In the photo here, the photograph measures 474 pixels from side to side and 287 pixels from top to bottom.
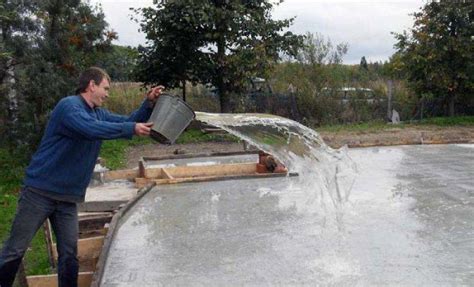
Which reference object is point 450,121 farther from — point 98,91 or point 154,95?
point 98,91

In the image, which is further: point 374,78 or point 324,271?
point 374,78

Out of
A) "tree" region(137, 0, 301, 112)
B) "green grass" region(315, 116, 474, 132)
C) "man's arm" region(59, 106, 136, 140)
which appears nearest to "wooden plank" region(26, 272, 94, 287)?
"man's arm" region(59, 106, 136, 140)

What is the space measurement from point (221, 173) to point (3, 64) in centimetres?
407

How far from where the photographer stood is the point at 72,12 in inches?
367

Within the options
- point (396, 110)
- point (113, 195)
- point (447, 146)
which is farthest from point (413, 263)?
point (396, 110)

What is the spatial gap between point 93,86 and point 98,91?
1.5 inches

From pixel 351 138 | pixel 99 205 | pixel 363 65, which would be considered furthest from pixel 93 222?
pixel 363 65

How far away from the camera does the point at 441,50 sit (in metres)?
12.8

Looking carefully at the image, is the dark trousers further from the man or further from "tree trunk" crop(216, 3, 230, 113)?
"tree trunk" crop(216, 3, 230, 113)

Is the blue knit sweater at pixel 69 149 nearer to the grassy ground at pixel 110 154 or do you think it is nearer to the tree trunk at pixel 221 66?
the grassy ground at pixel 110 154

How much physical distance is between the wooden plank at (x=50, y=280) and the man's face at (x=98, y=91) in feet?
3.35

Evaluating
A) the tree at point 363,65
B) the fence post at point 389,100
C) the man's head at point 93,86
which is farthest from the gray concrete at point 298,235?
the tree at point 363,65

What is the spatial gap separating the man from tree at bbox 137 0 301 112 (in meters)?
8.24

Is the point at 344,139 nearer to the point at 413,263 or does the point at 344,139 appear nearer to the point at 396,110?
the point at 396,110
